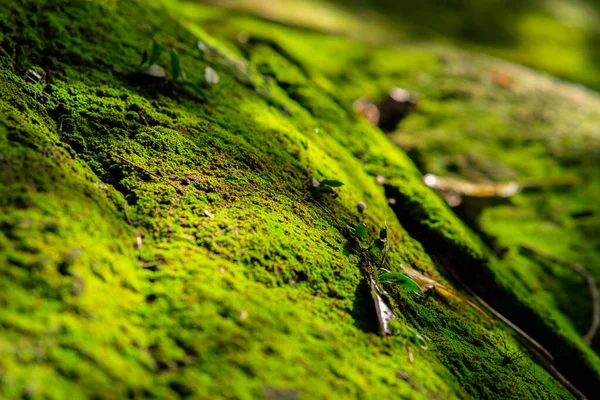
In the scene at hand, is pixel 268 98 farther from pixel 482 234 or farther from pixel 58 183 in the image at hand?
Result: pixel 482 234

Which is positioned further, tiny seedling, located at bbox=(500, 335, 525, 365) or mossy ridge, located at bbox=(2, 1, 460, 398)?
tiny seedling, located at bbox=(500, 335, 525, 365)

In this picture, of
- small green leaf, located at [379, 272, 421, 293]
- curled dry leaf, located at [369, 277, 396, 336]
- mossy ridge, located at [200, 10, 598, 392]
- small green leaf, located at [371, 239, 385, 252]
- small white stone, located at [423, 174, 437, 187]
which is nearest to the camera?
curled dry leaf, located at [369, 277, 396, 336]

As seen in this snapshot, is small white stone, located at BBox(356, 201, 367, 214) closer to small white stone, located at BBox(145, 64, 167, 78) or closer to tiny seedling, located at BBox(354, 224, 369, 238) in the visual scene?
tiny seedling, located at BBox(354, 224, 369, 238)

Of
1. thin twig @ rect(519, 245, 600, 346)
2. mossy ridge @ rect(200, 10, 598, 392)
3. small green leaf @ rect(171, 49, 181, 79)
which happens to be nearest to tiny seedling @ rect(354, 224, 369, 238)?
mossy ridge @ rect(200, 10, 598, 392)

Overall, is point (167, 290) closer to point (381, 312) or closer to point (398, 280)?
point (381, 312)

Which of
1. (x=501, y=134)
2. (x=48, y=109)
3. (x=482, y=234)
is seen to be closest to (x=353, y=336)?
(x=48, y=109)
